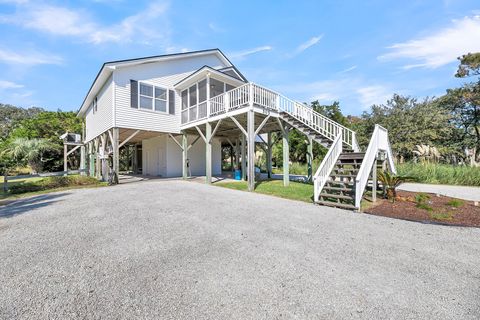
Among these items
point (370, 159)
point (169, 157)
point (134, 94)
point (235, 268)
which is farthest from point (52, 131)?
point (370, 159)

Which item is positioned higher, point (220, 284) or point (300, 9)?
point (300, 9)

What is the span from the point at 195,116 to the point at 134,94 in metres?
3.51

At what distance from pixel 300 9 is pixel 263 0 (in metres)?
1.66

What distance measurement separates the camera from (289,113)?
422 inches

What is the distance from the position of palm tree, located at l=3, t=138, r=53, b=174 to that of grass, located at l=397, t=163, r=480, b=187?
27.2m

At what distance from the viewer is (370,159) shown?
704 cm

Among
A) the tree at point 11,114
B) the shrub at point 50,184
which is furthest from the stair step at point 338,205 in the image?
the tree at point 11,114

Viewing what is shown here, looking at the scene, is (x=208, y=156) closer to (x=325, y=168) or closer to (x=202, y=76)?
(x=202, y=76)

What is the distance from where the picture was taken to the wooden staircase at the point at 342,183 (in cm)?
656

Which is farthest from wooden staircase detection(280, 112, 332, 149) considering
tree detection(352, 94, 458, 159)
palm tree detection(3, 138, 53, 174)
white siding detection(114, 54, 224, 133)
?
palm tree detection(3, 138, 53, 174)

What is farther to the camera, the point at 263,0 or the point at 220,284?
the point at 263,0

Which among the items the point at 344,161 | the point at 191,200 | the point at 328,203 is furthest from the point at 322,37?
the point at 191,200

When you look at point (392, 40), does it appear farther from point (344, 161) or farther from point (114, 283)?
point (114, 283)

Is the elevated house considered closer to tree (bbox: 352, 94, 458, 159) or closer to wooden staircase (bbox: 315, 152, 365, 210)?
wooden staircase (bbox: 315, 152, 365, 210)
